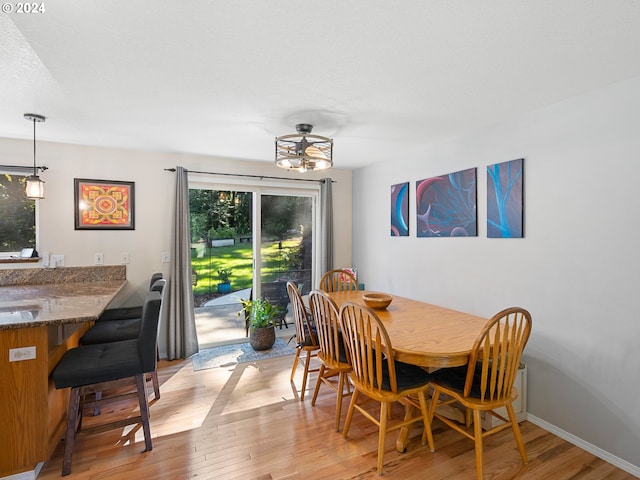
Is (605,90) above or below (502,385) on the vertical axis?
above

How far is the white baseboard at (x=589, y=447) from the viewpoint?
193 cm

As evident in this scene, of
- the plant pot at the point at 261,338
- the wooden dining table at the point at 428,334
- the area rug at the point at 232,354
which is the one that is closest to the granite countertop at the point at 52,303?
the area rug at the point at 232,354

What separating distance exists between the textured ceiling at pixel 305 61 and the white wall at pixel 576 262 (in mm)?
230

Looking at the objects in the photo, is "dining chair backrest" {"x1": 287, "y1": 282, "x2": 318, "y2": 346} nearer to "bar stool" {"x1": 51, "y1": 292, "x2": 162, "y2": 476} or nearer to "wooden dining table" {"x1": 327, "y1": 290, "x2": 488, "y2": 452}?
"wooden dining table" {"x1": 327, "y1": 290, "x2": 488, "y2": 452}

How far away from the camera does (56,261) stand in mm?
3279

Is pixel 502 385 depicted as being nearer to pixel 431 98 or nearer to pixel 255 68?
pixel 431 98

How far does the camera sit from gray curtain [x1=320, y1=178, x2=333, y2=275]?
4445 mm

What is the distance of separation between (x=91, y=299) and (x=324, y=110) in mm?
2209

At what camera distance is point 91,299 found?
242 cm

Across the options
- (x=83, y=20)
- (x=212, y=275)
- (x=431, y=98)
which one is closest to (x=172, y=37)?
(x=83, y=20)

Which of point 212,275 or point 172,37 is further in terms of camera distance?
point 212,275

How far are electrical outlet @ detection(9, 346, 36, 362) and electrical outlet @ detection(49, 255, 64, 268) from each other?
1.74m

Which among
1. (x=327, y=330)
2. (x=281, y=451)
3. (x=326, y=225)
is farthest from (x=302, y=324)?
(x=326, y=225)

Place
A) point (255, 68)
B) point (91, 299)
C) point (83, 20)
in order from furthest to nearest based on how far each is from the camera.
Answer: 1. point (91, 299)
2. point (255, 68)
3. point (83, 20)
